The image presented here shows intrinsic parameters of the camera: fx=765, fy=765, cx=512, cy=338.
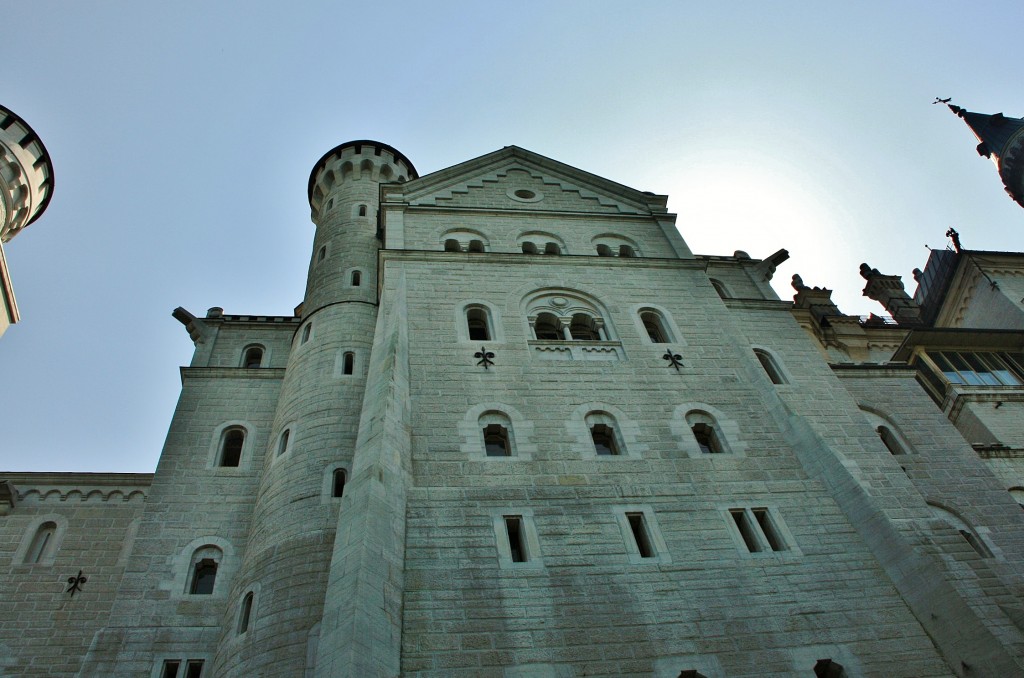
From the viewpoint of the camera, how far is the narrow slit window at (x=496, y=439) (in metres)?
14.8

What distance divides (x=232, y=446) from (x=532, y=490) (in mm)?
9289

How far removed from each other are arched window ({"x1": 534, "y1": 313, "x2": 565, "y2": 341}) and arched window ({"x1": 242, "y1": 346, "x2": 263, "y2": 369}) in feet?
28.3

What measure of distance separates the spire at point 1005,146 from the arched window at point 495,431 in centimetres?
4219

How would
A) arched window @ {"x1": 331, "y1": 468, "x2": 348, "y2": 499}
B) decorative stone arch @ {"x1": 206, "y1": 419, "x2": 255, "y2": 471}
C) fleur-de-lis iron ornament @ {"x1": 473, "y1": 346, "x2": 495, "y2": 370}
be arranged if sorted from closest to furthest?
arched window @ {"x1": 331, "y1": 468, "x2": 348, "y2": 499} → fleur-de-lis iron ornament @ {"x1": 473, "y1": 346, "x2": 495, "y2": 370} → decorative stone arch @ {"x1": 206, "y1": 419, "x2": 255, "y2": 471}

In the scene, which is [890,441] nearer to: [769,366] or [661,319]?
[769,366]

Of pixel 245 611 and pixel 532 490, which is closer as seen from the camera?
pixel 532 490

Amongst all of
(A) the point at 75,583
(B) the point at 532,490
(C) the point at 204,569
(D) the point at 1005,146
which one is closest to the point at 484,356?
(B) the point at 532,490

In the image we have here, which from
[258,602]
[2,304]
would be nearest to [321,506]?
[258,602]

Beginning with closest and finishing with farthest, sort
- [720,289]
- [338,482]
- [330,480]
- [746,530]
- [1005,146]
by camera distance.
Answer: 1. [746,530]
2. [330,480]
3. [338,482]
4. [720,289]
5. [1005,146]

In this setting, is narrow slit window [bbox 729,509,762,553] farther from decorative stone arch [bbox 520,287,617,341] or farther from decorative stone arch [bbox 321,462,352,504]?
decorative stone arch [bbox 321,462,352,504]

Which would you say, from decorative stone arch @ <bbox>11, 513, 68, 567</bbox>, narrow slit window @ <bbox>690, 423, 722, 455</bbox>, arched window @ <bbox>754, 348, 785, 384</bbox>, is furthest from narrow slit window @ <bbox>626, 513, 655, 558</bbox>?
decorative stone arch @ <bbox>11, 513, 68, 567</bbox>

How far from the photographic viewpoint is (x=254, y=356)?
74.0 ft

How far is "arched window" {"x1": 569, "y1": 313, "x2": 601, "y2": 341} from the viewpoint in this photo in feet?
61.7

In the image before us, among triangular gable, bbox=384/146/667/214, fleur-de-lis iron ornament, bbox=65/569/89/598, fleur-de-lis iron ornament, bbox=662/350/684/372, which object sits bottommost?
fleur-de-lis iron ornament, bbox=65/569/89/598
